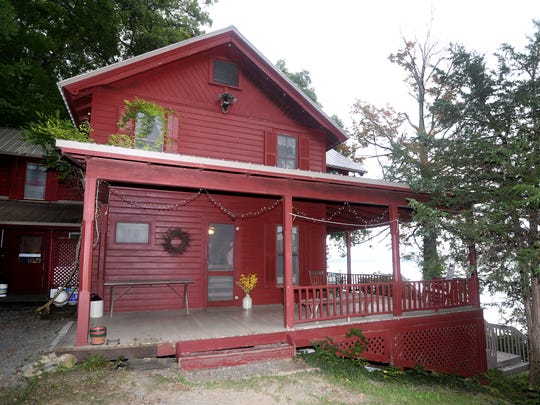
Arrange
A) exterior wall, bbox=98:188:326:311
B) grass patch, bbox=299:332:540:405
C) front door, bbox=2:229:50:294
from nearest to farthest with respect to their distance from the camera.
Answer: grass patch, bbox=299:332:540:405 → exterior wall, bbox=98:188:326:311 → front door, bbox=2:229:50:294

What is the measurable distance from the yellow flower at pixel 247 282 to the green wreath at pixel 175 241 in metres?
1.59

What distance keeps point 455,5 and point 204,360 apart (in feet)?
62.0

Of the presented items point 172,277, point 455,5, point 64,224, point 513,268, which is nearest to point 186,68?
point 172,277

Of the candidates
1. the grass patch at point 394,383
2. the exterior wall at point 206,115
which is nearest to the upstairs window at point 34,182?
the exterior wall at point 206,115

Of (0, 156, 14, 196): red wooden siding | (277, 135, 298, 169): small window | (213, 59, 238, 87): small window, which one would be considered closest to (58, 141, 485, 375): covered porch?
(277, 135, 298, 169): small window

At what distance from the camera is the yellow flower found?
27.2 ft

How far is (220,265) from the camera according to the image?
8.62m

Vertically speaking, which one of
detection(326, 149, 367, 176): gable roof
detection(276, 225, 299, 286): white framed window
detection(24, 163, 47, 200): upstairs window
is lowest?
detection(276, 225, 299, 286): white framed window

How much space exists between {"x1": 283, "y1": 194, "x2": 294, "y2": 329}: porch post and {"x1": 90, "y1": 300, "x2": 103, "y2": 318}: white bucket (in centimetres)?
385

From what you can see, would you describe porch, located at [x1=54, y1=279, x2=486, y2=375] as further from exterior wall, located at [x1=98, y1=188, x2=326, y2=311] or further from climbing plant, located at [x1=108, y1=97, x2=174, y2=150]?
climbing plant, located at [x1=108, y1=97, x2=174, y2=150]

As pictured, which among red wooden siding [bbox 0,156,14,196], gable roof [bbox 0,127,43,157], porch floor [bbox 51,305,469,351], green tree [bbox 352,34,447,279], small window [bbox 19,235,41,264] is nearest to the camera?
porch floor [bbox 51,305,469,351]

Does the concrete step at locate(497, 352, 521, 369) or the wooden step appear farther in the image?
the concrete step at locate(497, 352, 521, 369)

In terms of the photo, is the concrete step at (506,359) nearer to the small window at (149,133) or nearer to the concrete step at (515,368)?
the concrete step at (515,368)

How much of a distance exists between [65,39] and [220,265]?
680 inches
